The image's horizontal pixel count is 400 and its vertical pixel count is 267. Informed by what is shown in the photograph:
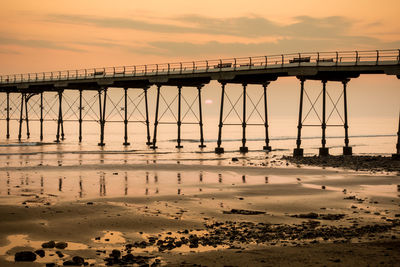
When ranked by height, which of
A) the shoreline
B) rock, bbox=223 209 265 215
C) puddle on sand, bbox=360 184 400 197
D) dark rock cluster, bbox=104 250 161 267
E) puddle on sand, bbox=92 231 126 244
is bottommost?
dark rock cluster, bbox=104 250 161 267

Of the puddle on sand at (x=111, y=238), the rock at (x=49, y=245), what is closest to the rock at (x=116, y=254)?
the puddle on sand at (x=111, y=238)

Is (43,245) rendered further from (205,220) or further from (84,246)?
(205,220)

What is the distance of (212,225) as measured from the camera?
12.8m

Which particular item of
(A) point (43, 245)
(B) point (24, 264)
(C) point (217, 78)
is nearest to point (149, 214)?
(A) point (43, 245)

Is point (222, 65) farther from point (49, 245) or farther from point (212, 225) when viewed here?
point (49, 245)

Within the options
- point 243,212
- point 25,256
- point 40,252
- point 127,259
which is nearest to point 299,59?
point 243,212

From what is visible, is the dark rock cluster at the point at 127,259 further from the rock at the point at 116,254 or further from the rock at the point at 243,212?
the rock at the point at 243,212

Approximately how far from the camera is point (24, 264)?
31.4ft

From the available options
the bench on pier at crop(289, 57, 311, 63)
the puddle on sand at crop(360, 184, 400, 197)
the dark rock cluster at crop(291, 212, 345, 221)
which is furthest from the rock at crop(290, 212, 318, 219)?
the bench on pier at crop(289, 57, 311, 63)

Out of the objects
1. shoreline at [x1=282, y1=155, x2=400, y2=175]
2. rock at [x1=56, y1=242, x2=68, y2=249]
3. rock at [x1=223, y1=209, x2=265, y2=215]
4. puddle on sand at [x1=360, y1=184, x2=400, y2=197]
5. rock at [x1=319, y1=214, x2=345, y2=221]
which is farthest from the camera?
shoreline at [x1=282, y1=155, x2=400, y2=175]

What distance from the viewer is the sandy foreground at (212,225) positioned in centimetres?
1003

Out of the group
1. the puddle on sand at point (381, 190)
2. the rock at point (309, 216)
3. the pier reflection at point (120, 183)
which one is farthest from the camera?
the pier reflection at point (120, 183)

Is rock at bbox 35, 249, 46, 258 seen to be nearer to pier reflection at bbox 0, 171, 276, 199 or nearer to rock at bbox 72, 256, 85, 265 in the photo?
rock at bbox 72, 256, 85, 265

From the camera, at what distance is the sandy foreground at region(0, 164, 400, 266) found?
32.9 ft
